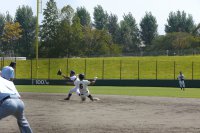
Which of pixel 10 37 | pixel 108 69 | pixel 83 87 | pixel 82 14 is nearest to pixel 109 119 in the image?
pixel 83 87

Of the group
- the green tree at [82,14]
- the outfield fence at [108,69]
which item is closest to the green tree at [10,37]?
the outfield fence at [108,69]

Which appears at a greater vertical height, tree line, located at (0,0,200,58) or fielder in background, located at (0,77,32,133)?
tree line, located at (0,0,200,58)

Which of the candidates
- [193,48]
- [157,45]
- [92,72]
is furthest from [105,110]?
[157,45]

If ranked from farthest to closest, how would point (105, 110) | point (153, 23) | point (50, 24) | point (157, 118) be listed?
point (153, 23)
point (105, 110)
point (157, 118)
point (50, 24)

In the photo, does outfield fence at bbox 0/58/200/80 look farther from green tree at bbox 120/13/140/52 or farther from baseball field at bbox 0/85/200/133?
green tree at bbox 120/13/140/52

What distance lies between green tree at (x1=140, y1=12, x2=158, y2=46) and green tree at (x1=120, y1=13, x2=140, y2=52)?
1591 millimetres

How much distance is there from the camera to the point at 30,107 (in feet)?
59.5

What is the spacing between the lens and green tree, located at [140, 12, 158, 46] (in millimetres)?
99500

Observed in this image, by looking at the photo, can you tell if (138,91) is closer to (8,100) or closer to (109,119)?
(109,119)

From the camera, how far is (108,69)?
5591 cm

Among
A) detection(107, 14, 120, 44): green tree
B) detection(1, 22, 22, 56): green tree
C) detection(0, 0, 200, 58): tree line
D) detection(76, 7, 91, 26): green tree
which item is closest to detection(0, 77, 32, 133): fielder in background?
detection(76, 7, 91, 26): green tree

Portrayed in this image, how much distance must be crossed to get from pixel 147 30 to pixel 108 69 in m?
48.2

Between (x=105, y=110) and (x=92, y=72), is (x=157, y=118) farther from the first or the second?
(x=92, y=72)

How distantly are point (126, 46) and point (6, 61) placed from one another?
1954 inches
